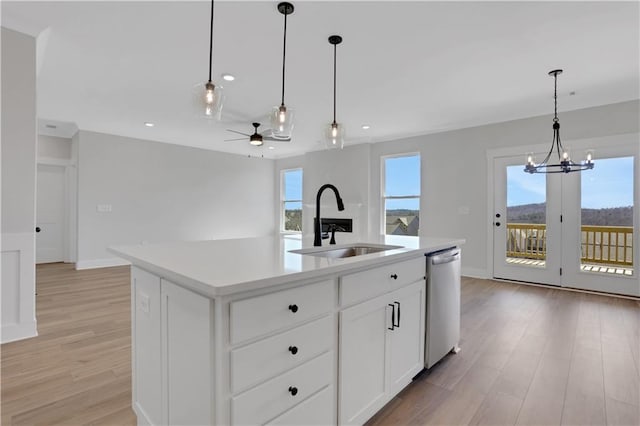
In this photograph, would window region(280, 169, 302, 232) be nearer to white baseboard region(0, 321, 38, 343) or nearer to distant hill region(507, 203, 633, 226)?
distant hill region(507, 203, 633, 226)

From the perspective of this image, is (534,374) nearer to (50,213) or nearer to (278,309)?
(278,309)

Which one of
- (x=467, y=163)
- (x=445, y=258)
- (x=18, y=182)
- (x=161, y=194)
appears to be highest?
(x=467, y=163)

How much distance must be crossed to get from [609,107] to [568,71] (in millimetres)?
A: 1587

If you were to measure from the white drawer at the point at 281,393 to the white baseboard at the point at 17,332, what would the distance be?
2831 millimetres

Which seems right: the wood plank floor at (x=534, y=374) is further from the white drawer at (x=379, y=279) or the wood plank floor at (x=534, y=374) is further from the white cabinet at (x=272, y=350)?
the white drawer at (x=379, y=279)

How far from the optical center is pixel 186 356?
1.17 meters

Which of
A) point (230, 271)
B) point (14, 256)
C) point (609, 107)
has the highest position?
point (609, 107)

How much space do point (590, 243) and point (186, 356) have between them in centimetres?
532

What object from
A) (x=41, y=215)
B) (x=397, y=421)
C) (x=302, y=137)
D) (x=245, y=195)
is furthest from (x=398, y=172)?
(x=41, y=215)

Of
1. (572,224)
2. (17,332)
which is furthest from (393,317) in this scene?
(572,224)

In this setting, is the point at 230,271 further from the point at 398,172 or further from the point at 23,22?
the point at 398,172

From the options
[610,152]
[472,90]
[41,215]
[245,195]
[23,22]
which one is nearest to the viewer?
[23,22]

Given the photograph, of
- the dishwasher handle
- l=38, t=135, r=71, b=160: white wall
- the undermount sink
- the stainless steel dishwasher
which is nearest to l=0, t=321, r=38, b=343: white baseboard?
the undermount sink

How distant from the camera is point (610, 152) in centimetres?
424
